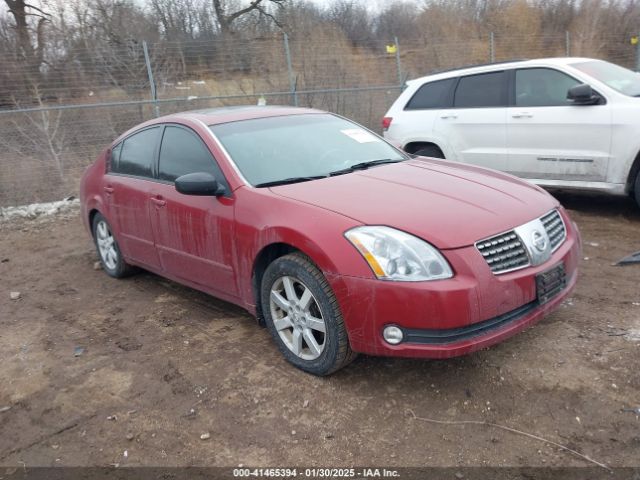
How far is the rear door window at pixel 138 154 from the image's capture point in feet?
14.8

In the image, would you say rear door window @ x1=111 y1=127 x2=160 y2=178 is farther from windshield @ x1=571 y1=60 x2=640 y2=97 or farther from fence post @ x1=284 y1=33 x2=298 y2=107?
fence post @ x1=284 y1=33 x2=298 y2=107

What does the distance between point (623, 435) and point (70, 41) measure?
473 inches

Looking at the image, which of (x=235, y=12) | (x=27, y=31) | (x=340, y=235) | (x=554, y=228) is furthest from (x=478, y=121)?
(x=235, y=12)

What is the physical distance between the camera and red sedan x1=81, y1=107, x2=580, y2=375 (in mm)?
2762

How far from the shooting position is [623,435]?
256 centimetres

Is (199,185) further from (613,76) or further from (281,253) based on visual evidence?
(613,76)

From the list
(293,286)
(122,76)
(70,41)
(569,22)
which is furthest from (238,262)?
(569,22)

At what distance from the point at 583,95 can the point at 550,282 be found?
348 cm

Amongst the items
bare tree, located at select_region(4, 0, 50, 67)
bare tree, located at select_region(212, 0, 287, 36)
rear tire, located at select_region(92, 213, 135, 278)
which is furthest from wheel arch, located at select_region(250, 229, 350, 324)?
bare tree, located at select_region(212, 0, 287, 36)

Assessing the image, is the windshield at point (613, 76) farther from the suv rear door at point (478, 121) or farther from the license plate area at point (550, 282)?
the license plate area at point (550, 282)

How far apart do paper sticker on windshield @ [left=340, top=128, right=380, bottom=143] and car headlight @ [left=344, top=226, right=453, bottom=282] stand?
163cm

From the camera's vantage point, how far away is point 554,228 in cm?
332

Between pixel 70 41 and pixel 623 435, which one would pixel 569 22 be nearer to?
pixel 70 41

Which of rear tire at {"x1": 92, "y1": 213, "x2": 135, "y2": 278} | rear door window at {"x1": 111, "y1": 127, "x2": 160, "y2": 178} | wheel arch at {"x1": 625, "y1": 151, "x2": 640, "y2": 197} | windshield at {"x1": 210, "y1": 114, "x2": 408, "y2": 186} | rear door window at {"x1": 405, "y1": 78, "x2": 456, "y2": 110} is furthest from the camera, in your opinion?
rear door window at {"x1": 405, "y1": 78, "x2": 456, "y2": 110}
